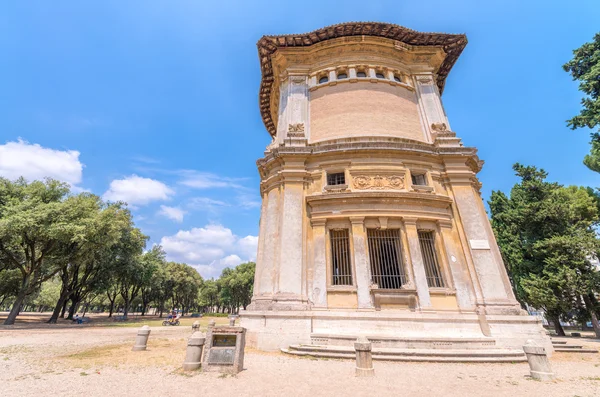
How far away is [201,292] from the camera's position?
2862 inches

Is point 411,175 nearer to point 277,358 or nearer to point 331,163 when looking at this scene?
point 331,163

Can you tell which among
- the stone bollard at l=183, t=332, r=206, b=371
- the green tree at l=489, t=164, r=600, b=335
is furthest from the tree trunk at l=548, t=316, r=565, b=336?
the stone bollard at l=183, t=332, r=206, b=371

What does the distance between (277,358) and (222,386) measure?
338 cm

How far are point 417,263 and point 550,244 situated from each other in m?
13.5

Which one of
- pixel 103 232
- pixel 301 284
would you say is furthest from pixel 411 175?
pixel 103 232

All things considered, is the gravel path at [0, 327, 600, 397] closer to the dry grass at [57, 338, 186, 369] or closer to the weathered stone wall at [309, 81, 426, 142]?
the dry grass at [57, 338, 186, 369]

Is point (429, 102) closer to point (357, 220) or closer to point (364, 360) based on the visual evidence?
point (357, 220)

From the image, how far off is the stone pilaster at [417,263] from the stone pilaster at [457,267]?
126cm

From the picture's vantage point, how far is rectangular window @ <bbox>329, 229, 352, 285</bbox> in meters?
12.3

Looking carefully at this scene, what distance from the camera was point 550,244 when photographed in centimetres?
1856

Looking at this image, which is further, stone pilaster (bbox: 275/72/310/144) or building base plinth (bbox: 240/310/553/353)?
stone pilaster (bbox: 275/72/310/144)

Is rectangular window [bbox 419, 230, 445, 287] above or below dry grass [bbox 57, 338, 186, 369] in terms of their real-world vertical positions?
above

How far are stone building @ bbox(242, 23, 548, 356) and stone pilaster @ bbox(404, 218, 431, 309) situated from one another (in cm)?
4

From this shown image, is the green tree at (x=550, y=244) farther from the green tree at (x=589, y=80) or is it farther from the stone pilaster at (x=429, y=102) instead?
the stone pilaster at (x=429, y=102)
